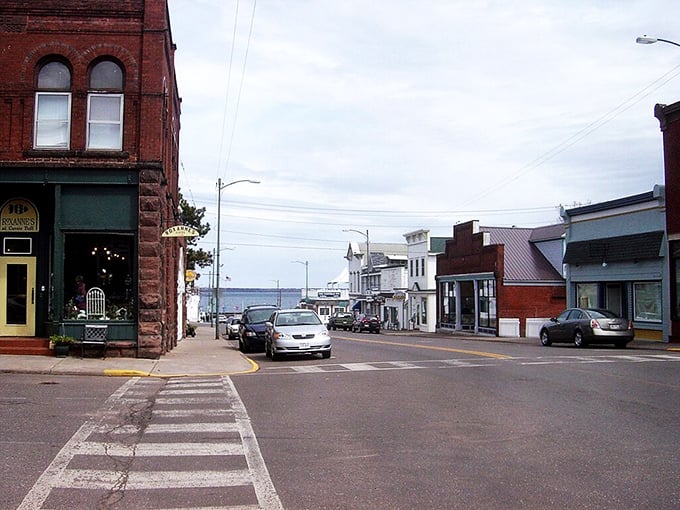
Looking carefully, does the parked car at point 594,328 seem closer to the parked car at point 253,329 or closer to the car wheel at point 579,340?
the car wheel at point 579,340

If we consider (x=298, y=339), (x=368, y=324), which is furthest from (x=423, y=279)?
(x=298, y=339)

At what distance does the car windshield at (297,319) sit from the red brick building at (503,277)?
2198 centimetres

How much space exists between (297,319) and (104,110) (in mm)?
8342

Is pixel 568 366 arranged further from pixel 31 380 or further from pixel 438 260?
pixel 438 260

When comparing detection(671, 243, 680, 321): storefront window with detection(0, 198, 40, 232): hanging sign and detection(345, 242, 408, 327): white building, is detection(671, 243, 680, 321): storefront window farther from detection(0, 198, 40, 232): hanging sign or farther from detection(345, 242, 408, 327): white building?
detection(345, 242, 408, 327): white building

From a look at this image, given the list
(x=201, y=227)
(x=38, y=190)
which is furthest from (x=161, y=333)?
(x=201, y=227)

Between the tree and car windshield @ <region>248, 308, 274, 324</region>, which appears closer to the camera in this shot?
car windshield @ <region>248, 308, 274, 324</region>

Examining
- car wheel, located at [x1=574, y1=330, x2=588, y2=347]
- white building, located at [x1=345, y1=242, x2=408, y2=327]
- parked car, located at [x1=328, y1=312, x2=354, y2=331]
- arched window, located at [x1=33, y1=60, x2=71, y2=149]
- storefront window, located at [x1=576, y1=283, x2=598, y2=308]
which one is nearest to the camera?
arched window, located at [x1=33, y1=60, x2=71, y2=149]

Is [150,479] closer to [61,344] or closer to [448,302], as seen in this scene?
[61,344]

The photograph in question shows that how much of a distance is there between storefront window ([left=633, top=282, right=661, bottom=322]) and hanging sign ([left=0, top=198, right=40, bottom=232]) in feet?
75.2

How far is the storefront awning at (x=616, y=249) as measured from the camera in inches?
1131

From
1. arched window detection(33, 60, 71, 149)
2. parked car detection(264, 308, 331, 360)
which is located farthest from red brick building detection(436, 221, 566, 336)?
arched window detection(33, 60, 71, 149)

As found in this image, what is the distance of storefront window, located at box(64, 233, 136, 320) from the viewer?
20.1 m

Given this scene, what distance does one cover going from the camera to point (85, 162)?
65.1 ft
